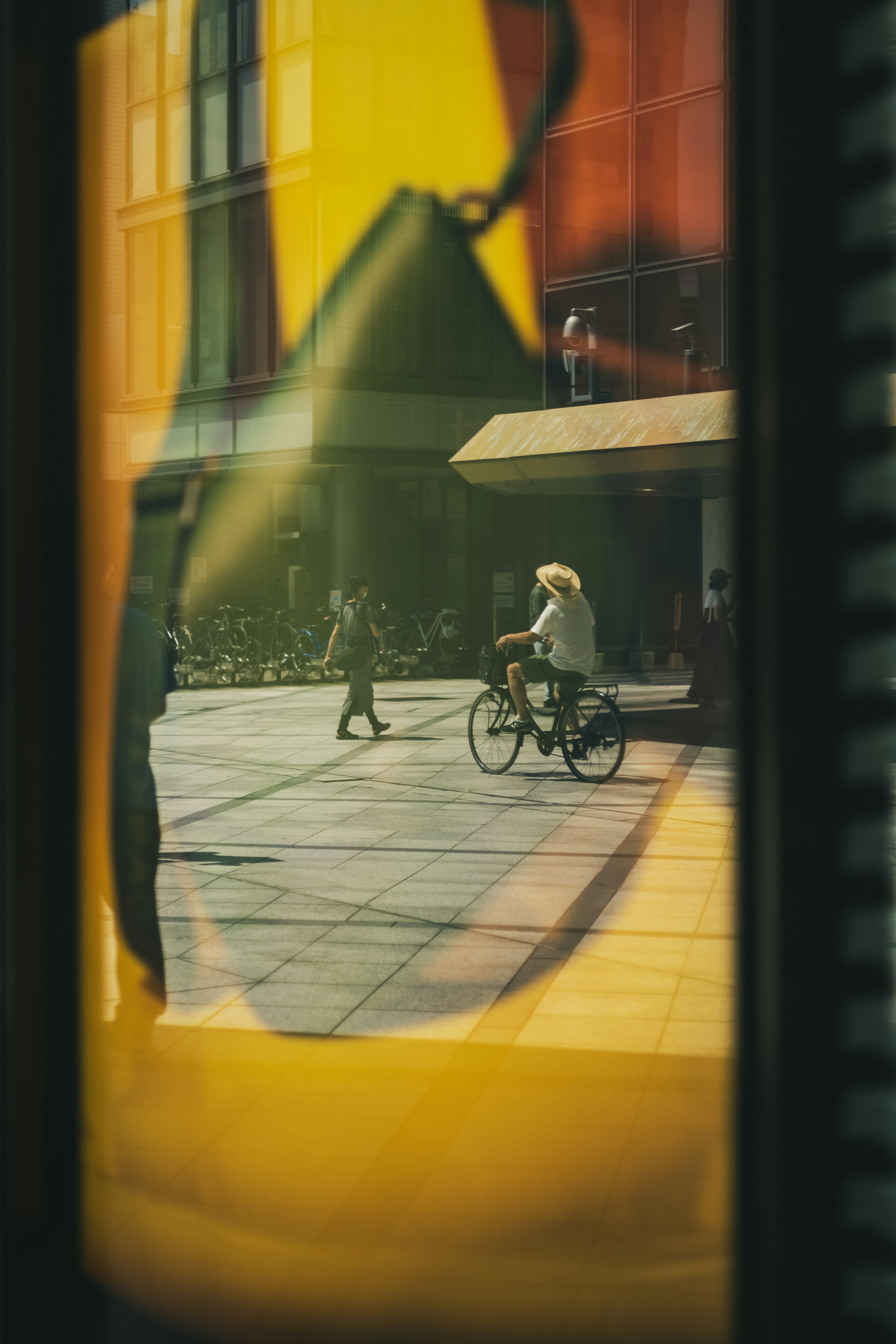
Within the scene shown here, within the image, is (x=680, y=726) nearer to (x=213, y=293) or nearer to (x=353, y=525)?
(x=353, y=525)

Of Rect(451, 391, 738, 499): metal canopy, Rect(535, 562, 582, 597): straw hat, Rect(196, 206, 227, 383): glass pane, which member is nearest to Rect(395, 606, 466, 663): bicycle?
Rect(451, 391, 738, 499): metal canopy

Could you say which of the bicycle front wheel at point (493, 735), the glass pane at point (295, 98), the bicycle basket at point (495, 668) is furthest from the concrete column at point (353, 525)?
the bicycle basket at point (495, 668)

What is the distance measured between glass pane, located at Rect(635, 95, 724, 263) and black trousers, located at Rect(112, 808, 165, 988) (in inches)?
478

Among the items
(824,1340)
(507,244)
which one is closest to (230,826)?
(824,1340)

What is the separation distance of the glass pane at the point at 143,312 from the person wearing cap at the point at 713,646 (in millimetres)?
14607

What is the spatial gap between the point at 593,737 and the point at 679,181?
24.6ft

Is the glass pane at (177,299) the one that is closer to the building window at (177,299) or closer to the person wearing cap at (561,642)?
the building window at (177,299)

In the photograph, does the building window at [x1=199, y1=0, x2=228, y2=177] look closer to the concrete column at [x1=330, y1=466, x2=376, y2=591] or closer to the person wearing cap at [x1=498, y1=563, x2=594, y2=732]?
the concrete column at [x1=330, y1=466, x2=376, y2=591]

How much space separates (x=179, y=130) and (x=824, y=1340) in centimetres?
2705

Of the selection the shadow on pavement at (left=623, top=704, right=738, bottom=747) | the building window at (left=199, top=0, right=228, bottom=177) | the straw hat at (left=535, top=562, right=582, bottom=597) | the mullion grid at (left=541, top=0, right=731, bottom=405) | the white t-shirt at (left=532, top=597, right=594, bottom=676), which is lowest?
the shadow on pavement at (left=623, top=704, right=738, bottom=747)

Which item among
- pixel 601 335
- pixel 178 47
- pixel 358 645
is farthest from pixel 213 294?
pixel 358 645

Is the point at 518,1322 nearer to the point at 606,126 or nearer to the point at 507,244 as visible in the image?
the point at 606,126

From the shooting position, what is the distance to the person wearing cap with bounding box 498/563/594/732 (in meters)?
9.91

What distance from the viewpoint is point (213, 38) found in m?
24.0
